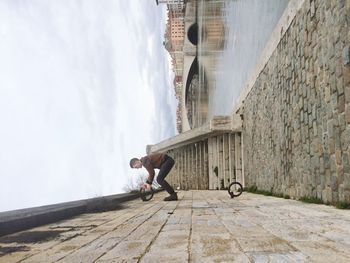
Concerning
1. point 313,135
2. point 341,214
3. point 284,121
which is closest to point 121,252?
point 341,214

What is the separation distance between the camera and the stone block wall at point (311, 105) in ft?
14.2

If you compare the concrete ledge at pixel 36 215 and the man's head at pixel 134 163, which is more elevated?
the man's head at pixel 134 163

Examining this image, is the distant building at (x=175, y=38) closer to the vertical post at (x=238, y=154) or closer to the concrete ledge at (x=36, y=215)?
the vertical post at (x=238, y=154)

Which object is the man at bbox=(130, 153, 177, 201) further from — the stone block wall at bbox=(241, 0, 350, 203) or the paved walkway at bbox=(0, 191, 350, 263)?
the paved walkway at bbox=(0, 191, 350, 263)

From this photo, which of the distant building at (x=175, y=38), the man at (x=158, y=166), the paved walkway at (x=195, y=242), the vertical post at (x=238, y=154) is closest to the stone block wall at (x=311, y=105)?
the paved walkway at (x=195, y=242)

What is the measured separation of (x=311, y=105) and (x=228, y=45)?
13684 mm

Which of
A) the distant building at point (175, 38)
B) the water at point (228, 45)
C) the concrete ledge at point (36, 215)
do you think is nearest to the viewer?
the concrete ledge at point (36, 215)

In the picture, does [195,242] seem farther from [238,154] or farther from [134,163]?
[238,154]

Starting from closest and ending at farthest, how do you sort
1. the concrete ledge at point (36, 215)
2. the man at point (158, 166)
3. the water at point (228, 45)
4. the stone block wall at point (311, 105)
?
the concrete ledge at point (36, 215) < the stone block wall at point (311, 105) < the man at point (158, 166) < the water at point (228, 45)

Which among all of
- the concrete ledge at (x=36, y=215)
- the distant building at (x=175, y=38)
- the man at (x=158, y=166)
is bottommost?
the concrete ledge at (x=36, y=215)

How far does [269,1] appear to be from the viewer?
9484 millimetres

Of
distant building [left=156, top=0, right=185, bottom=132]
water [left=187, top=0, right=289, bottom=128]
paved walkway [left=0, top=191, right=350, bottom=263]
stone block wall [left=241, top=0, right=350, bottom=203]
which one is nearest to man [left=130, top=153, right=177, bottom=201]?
stone block wall [left=241, top=0, right=350, bottom=203]

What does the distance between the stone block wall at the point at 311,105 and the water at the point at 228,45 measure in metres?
1.55

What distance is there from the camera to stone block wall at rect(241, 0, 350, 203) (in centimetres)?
432
